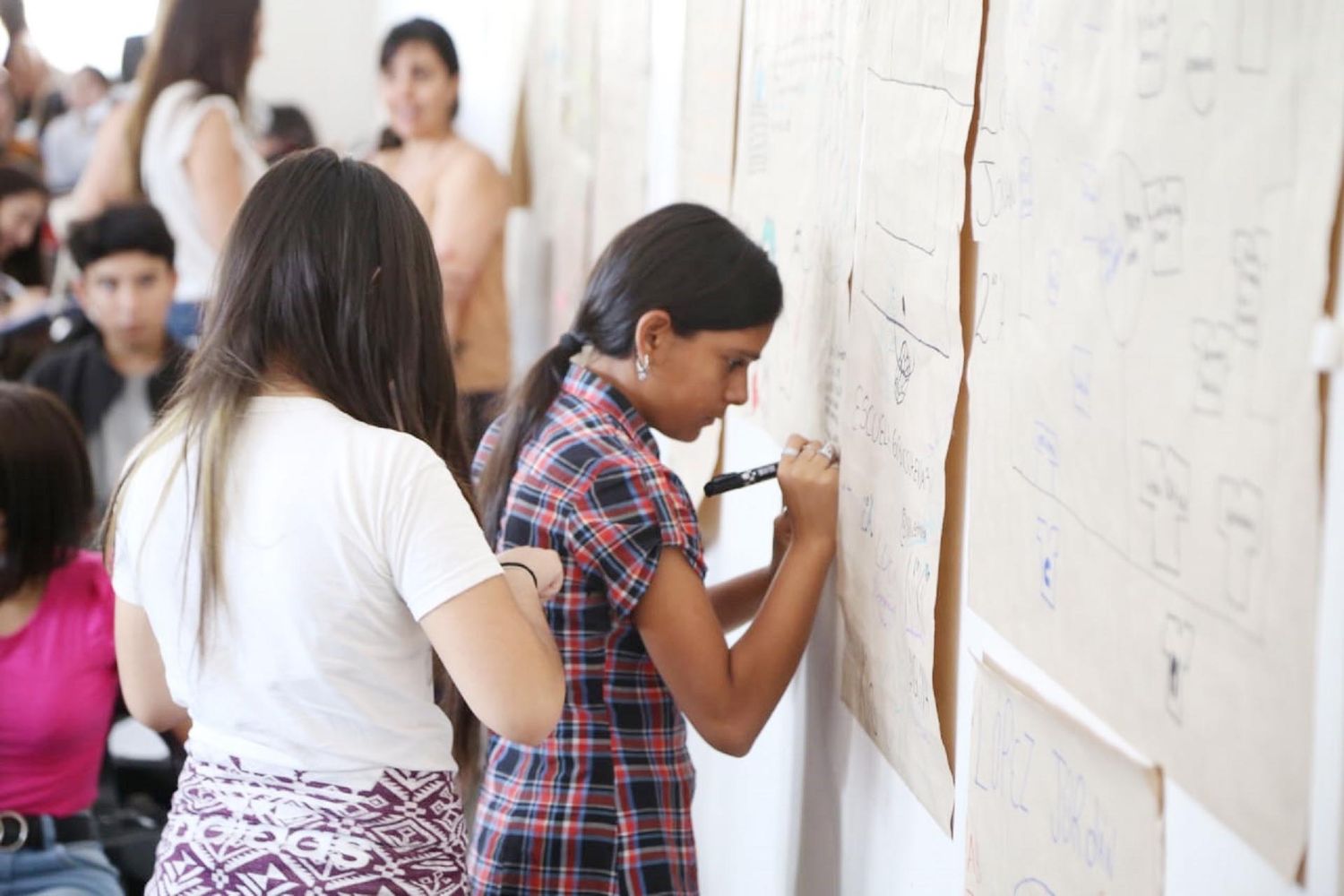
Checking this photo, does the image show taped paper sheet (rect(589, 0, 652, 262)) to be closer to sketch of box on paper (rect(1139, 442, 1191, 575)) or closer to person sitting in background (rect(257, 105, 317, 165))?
sketch of box on paper (rect(1139, 442, 1191, 575))

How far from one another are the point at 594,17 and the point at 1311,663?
2872 mm

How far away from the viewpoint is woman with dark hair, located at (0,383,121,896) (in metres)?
1.91

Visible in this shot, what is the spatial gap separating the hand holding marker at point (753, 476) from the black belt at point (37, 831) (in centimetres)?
97

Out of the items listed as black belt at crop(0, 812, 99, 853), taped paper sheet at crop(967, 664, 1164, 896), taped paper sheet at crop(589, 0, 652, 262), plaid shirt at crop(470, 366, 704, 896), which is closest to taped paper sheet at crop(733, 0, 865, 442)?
plaid shirt at crop(470, 366, 704, 896)

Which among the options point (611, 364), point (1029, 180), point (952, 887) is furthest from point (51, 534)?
point (1029, 180)

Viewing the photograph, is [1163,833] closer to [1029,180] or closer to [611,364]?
[1029,180]

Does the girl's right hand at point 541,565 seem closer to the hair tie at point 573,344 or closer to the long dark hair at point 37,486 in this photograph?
the hair tie at point 573,344

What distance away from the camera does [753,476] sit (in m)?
1.66

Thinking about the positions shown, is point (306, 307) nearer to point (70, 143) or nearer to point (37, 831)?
point (37, 831)

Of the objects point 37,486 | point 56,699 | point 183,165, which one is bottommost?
point 56,699

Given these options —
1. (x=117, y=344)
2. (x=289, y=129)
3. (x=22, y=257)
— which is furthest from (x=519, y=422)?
(x=289, y=129)

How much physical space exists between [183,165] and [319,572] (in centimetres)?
230

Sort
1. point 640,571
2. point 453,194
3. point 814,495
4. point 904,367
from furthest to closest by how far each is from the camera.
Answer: point 453,194
point 814,495
point 640,571
point 904,367

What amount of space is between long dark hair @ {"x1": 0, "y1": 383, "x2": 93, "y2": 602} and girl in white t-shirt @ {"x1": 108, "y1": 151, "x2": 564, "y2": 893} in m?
0.69
